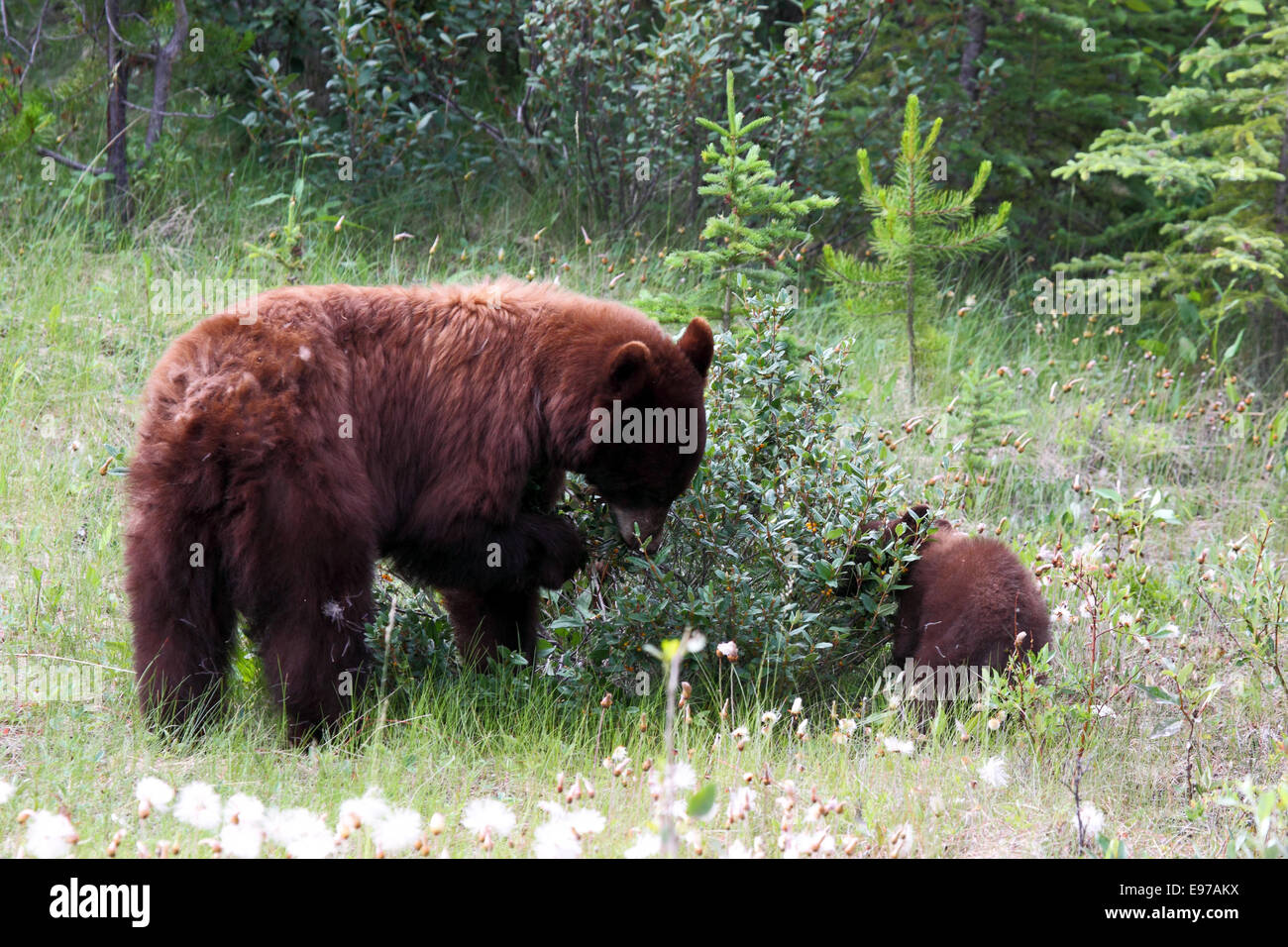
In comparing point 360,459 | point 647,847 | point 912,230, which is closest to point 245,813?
point 647,847

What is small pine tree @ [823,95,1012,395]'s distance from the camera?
683 centimetres

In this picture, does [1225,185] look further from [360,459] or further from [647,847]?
[647,847]

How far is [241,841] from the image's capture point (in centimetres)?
263

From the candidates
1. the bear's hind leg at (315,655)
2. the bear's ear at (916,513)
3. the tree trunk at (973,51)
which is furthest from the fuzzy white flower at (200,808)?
the tree trunk at (973,51)

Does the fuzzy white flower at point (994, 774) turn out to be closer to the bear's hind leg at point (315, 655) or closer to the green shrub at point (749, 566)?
the green shrub at point (749, 566)

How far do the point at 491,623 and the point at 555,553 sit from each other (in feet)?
2.10

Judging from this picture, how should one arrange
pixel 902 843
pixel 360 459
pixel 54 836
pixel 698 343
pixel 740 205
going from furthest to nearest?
pixel 740 205 < pixel 698 343 < pixel 360 459 < pixel 902 843 < pixel 54 836

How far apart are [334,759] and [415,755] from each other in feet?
0.84

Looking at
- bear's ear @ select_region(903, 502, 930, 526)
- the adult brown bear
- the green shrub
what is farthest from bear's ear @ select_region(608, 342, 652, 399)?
bear's ear @ select_region(903, 502, 930, 526)

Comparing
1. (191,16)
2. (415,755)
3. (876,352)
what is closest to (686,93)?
(876,352)

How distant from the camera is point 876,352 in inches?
324

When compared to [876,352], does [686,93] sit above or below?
above

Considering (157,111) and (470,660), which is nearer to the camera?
(470,660)

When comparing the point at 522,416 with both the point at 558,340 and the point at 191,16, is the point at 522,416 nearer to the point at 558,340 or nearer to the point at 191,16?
the point at 558,340
